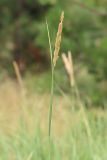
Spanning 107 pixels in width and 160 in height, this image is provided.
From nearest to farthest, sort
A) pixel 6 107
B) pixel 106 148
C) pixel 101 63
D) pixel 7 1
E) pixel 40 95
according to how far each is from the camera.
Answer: pixel 106 148 → pixel 101 63 → pixel 40 95 → pixel 6 107 → pixel 7 1

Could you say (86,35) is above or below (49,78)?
above

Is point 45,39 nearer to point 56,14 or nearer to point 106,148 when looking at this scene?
point 56,14

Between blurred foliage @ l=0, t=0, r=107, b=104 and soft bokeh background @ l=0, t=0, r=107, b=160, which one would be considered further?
blurred foliage @ l=0, t=0, r=107, b=104

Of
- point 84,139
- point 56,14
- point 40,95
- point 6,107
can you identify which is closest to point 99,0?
point 56,14

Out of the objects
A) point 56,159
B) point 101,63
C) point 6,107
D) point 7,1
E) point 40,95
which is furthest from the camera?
point 7,1

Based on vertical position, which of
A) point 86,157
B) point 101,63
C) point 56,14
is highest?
point 56,14

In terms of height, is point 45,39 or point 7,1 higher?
→ point 7,1

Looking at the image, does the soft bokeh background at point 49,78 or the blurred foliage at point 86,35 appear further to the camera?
the blurred foliage at point 86,35

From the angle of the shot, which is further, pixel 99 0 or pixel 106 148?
pixel 99 0
